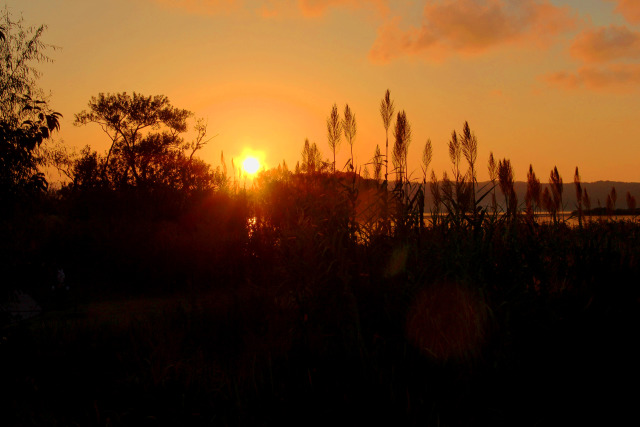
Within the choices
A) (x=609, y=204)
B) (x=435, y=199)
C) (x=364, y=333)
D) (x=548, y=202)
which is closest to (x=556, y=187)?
(x=548, y=202)

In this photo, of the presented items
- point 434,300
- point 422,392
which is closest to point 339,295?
point 434,300

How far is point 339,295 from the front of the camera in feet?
15.3

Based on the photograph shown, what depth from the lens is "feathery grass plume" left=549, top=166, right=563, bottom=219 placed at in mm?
9469

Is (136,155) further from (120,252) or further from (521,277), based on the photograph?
(521,277)

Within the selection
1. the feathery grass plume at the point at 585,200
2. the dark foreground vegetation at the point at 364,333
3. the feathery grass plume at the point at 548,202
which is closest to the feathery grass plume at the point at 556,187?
the feathery grass plume at the point at 548,202

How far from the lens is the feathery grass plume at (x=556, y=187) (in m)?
9.47

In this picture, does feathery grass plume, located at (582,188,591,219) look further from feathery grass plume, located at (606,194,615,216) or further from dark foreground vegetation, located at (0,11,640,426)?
dark foreground vegetation, located at (0,11,640,426)

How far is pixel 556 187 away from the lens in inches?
393

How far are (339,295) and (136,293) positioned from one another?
6.13m

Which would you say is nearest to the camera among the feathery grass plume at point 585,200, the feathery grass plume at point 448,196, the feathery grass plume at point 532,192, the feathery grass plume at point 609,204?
the feathery grass plume at point 448,196

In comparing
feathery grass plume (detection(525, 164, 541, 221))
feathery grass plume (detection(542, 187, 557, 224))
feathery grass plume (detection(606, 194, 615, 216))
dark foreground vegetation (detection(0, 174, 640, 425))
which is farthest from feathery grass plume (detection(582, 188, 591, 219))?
dark foreground vegetation (detection(0, 174, 640, 425))

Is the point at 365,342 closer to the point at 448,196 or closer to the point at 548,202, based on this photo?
the point at 448,196

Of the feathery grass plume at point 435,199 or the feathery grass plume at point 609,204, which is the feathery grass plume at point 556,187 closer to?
the feathery grass plume at point 609,204

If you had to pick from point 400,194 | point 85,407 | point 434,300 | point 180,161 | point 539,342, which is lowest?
point 85,407
